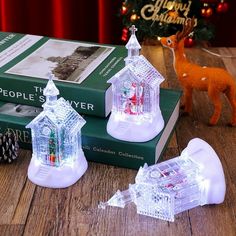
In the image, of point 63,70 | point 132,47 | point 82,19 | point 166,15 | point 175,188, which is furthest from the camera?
point 82,19

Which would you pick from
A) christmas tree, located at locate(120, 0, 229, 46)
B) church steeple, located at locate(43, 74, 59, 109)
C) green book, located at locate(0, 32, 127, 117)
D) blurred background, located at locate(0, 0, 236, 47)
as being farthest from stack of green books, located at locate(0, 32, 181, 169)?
blurred background, located at locate(0, 0, 236, 47)

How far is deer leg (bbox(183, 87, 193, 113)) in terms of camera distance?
1.06 meters

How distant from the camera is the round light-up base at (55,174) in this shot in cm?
86

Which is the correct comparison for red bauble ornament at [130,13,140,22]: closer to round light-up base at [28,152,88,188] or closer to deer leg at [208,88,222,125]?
deer leg at [208,88,222,125]

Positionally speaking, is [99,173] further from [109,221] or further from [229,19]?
[229,19]

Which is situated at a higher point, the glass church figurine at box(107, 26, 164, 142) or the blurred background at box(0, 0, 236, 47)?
the glass church figurine at box(107, 26, 164, 142)

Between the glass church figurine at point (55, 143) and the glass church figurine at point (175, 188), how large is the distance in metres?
0.09

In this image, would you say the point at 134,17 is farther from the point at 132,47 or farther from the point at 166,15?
the point at 132,47

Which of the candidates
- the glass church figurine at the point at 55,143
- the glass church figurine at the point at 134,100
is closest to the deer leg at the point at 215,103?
→ the glass church figurine at the point at 134,100

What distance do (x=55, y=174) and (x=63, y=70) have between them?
22 centimetres

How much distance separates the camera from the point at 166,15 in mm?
1795

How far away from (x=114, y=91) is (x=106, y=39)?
1219 mm

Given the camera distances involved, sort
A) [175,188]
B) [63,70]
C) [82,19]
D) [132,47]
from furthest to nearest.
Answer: [82,19]
[63,70]
[132,47]
[175,188]

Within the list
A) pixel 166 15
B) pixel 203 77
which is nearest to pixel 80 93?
pixel 203 77
